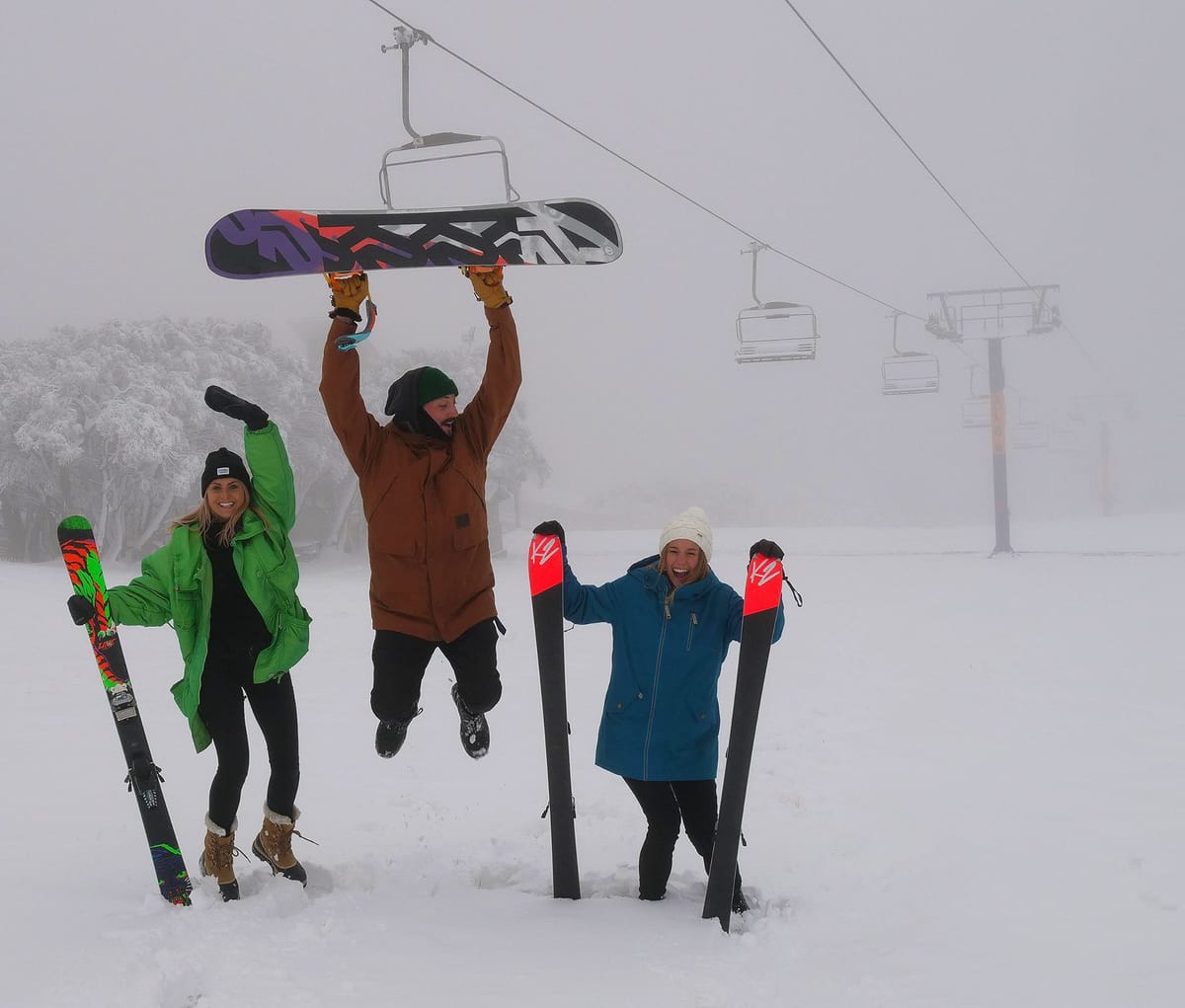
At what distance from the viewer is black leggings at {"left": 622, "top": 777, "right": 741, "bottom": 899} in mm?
4371

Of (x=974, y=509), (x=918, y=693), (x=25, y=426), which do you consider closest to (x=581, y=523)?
(x=974, y=509)

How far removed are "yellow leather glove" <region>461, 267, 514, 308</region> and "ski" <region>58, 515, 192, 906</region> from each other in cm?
→ 188

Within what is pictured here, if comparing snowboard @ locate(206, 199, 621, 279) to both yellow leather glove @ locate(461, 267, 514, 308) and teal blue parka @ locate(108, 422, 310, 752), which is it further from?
teal blue parka @ locate(108, 422, 310, 752)

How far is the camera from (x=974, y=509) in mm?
95500

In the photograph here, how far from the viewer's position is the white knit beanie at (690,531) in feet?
13.9

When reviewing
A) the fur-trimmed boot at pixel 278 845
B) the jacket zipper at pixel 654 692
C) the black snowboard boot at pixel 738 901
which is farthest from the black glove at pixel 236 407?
the black snowboard boot at pixel 738 901

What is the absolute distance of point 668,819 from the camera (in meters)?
4.38

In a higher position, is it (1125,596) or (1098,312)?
(1098,312)

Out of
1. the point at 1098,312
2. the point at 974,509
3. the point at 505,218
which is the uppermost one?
the point at 1098,312

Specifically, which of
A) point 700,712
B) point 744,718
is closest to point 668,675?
point 700,712

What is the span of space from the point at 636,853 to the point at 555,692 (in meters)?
1.68

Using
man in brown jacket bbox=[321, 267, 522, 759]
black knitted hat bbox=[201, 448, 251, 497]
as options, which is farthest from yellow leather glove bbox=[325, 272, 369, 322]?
black knitted hat bbox=[201, 448, 251, 497]

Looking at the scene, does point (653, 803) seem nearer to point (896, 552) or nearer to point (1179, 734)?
point (1179, 734)

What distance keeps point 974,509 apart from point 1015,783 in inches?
3731
